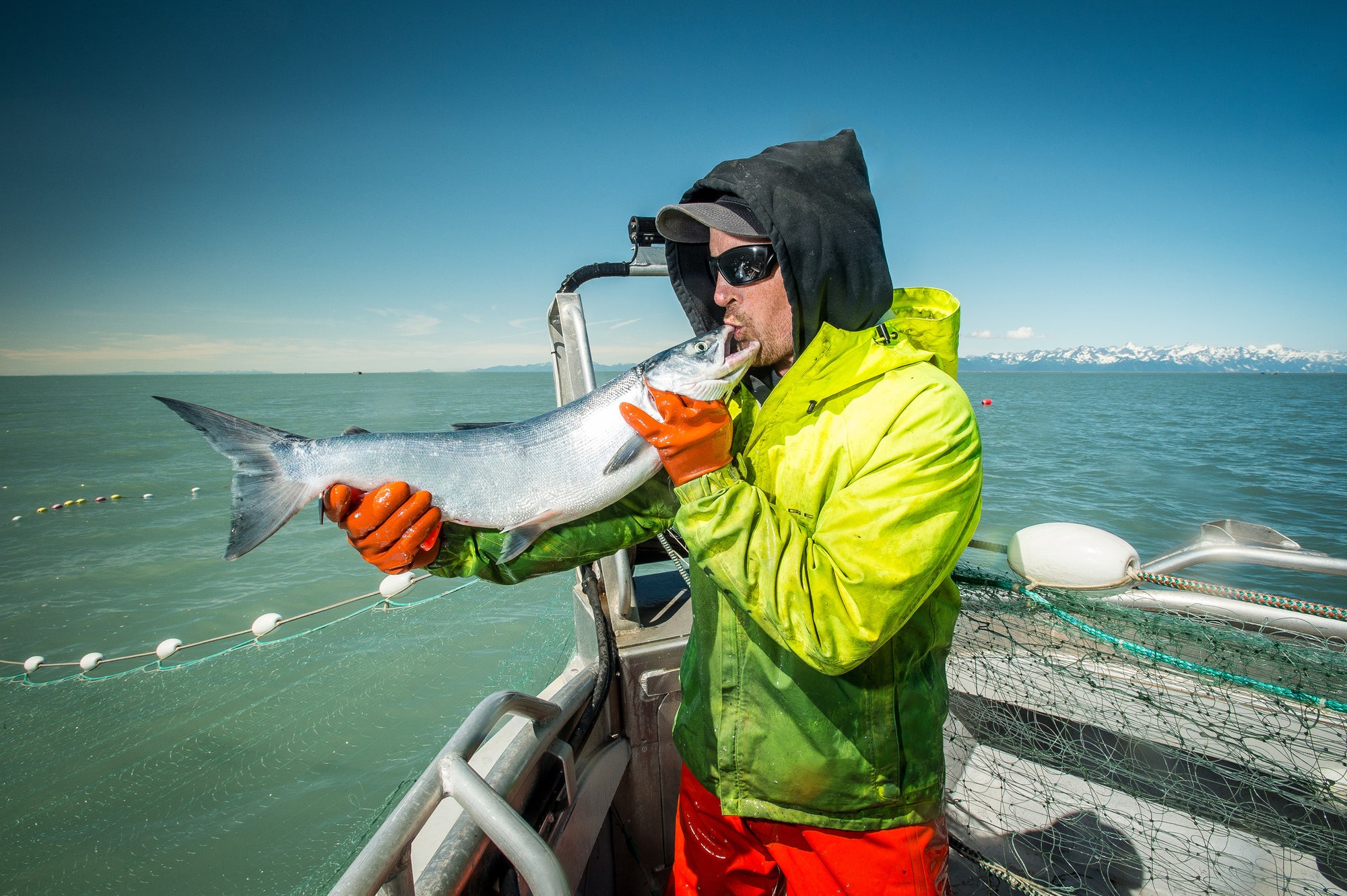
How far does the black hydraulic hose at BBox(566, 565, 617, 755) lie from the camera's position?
2660 mm

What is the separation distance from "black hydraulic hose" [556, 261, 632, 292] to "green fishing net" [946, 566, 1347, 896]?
8.07 ft

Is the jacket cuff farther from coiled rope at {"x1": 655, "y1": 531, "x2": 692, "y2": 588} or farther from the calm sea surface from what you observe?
the calm sea surface

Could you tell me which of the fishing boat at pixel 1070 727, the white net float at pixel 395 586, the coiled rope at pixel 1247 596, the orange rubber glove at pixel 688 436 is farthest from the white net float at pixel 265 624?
the coiled rope at pixel 1247 596

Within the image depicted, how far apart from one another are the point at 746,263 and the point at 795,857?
79.0 inches

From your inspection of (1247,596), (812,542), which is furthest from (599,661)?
(1247,596)

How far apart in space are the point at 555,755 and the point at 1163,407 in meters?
68.1

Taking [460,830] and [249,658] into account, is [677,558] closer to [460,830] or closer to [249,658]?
[460,830]

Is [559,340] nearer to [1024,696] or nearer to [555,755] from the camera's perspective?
[555,755]

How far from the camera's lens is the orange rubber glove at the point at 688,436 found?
1892 millimetres

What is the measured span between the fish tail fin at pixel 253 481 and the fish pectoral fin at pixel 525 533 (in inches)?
31.1

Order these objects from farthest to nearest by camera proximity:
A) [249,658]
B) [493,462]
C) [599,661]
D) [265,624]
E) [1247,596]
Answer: [249,658]
[265,624]
[599,661]
[1247,596]
[493,462]

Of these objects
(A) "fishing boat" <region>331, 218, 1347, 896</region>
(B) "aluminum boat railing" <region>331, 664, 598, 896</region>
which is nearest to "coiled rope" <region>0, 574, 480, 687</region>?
(A) "fishing boat" <region>331, 218, 1347, 896</region>

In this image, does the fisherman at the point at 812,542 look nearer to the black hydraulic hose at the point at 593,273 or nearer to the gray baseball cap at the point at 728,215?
the gray baseball cap at the point at 728,215

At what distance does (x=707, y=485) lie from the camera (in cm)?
182
